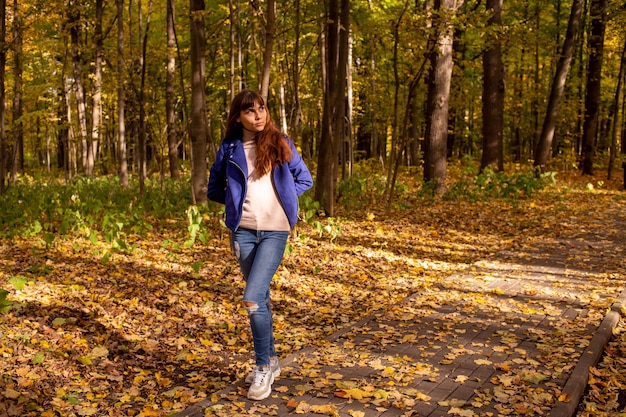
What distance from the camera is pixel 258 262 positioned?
3857 mm

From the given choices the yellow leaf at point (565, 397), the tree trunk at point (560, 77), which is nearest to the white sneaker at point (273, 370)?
the yellow leaf at point (565, 397)

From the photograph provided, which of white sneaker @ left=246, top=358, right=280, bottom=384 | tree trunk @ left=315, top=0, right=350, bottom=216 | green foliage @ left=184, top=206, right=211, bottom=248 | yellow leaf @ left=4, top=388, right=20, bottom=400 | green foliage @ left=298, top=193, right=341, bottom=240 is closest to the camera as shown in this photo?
yellow leaf @ left=4, top=388, right=20, bottom=400

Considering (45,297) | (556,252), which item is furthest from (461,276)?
(45,297)

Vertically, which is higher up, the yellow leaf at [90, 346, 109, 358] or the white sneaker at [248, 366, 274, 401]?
the white sneaker at [248, 366, 274, 401]

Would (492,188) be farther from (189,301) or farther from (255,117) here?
(255,117)

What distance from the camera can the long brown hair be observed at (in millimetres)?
3820

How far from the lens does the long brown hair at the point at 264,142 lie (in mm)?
3820

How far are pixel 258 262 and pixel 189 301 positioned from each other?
9.82ft

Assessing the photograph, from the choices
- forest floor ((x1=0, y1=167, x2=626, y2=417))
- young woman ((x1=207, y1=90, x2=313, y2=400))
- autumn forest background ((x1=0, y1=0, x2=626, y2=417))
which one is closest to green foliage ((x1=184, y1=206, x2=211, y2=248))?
autumn forest background ((x1=0, y1=0, x2=626, y2=417))

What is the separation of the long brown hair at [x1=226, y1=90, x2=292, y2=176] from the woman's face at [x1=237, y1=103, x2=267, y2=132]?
0.07ft

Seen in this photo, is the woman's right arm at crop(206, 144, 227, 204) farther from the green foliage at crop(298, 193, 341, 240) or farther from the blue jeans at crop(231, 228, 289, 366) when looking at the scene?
the green foliage at crop(298, 193, 341, 240)

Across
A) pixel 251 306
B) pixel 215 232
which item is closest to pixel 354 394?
pixel 251 306

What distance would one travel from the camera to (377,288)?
7.49 meters

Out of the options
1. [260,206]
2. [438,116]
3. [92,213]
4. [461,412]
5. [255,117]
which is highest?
[438,116]
